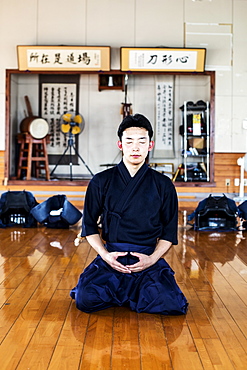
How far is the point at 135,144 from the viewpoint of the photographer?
249 centimetres

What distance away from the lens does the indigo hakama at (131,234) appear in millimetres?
2371

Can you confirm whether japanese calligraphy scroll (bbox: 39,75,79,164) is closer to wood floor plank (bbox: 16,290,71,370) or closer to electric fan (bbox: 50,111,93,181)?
electric fan (bbox: 50,111,93,181)

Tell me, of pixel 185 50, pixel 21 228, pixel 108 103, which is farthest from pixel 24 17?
pixel 21 228

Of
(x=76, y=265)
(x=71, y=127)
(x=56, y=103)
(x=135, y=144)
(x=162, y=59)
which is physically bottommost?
(x=76, y=265)

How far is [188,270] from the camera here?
3.33 meters

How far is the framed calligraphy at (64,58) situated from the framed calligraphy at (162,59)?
1.13ft

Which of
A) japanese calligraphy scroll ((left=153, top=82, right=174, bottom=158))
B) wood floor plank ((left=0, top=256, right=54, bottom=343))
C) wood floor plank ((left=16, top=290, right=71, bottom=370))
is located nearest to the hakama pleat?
wood floor plank ((left=16, top=290, right=71, bottom=370))

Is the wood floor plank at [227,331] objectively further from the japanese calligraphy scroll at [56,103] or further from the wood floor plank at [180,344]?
the japanese calligraphy scroll at [56,103]

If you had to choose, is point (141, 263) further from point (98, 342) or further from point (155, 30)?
point (155, 30)

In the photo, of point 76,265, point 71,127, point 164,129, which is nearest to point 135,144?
point 76,265

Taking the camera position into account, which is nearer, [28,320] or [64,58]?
[28,320]

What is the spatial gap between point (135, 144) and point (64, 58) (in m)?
5.74

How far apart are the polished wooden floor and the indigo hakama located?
7 cm

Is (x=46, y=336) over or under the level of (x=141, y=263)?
under
